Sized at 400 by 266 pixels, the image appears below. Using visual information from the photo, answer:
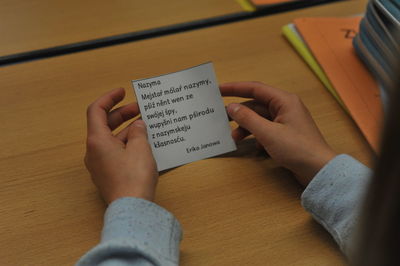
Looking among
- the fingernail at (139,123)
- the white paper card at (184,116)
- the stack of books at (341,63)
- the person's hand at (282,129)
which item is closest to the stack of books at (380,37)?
the stack of books at (341,63)

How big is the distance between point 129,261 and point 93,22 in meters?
0.67

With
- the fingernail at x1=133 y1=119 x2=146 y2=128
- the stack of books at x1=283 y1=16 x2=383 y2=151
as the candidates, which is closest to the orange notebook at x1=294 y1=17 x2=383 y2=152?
the stack of books at x1=283 y1=16 x2=383 y2=151

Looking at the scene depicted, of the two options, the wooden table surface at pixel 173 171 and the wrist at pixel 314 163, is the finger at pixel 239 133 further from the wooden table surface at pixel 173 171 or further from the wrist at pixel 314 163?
the wrist at pixel 314 163

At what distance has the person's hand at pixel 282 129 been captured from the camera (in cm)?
68

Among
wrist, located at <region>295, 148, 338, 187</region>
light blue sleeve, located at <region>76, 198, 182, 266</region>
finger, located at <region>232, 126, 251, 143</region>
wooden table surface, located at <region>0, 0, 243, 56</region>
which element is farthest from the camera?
wooden table surface, located at <region>0, 0, 243, 56</region>

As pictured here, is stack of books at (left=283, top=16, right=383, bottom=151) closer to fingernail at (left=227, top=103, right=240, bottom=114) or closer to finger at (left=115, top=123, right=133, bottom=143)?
fingernail at (left=227, top=103, right=240, bottom=114)

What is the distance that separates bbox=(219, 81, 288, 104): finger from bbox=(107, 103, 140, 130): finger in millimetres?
157

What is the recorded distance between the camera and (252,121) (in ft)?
2.38

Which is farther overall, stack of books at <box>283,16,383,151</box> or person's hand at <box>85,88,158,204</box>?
stack of books at <box>283,16,383,151</box>

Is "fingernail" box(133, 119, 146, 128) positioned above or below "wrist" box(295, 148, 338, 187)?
above

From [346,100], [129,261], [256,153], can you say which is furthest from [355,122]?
[129,261]

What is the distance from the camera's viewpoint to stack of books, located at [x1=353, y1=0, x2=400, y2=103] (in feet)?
2.74

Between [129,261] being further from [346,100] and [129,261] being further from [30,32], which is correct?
[30,32]

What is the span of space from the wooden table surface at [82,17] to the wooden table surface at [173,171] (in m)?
0.06
